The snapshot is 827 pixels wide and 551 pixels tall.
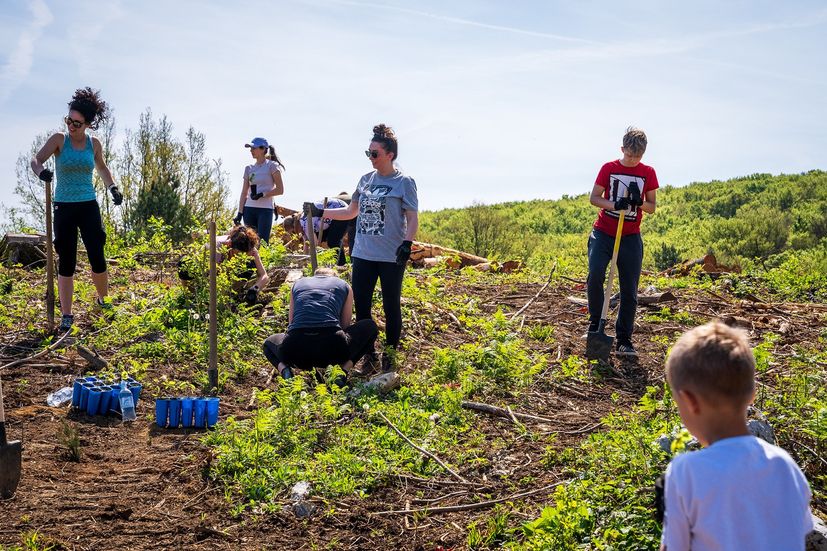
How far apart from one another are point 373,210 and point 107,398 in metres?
2.54

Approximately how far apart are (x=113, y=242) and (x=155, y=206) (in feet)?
24.2

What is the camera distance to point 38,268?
12.0 meters

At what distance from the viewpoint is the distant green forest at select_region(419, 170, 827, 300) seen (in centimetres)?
2191

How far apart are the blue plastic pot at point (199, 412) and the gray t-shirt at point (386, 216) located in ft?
6.12

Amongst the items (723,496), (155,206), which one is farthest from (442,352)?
(155,206)

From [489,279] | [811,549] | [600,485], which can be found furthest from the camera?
[489,279]

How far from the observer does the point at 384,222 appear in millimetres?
Answer: 6766

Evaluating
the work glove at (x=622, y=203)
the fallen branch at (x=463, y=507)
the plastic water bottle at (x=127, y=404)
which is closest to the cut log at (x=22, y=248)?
the plastic water bottle at (x=127, y=404)

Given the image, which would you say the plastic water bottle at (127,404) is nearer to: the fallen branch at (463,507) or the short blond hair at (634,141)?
the fallen branch at (463,507)

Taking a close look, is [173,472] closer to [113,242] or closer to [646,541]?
[646,541]

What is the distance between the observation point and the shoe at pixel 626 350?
24.5 feet

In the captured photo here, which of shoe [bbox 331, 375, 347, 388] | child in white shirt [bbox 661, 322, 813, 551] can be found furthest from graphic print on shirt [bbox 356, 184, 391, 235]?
child in white shirt [bbox 661, 322, 813, 551]

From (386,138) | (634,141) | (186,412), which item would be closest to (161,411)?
(186,412)

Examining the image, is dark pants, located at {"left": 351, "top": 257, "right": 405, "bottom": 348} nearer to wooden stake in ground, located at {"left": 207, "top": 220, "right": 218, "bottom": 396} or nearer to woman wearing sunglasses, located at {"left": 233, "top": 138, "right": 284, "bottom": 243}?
wooden stake in ground, located at {"left": 207, "top": 220, "right": 218, "bottom": 396}
